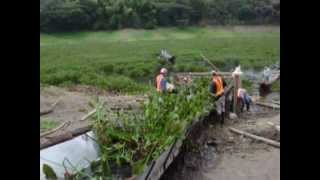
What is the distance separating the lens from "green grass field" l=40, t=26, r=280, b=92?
1864 cm

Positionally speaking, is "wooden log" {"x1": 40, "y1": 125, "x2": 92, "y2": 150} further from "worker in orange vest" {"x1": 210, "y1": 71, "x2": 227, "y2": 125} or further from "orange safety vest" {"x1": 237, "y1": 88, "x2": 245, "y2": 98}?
"orange safety vest" {"x1": 237, "y1": 88, "x2": 245, "y2": 98}

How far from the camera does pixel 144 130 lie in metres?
6.56

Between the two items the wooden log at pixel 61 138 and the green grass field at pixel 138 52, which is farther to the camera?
the green grass field at pixel 138 52

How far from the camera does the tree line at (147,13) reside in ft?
94.7

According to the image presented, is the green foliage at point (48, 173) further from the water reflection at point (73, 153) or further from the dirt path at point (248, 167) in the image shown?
the dirt path at point (248, 167)

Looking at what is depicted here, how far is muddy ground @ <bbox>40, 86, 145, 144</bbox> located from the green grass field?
1.41 meters

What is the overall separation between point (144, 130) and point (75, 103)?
7202 millimetres

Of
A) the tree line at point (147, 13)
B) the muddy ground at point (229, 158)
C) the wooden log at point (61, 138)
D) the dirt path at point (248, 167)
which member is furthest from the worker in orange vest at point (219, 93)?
the tree line at point (147, 13)

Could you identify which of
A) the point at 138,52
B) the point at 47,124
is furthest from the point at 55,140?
the point at 138,52

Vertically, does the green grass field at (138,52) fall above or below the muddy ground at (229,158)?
above

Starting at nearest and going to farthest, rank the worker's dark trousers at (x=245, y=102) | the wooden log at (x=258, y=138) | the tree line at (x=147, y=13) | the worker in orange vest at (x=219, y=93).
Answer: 1. the wooden log at (x=258, y=138)
2. the worker in orange vest at (x=219, y=93)
3. the worker's dark trousers at (x=245, y=102)
4. the tree line at (x=147, y=13)

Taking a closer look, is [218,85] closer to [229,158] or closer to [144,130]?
[229,158]

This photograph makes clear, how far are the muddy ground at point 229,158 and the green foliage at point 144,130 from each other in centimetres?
33
